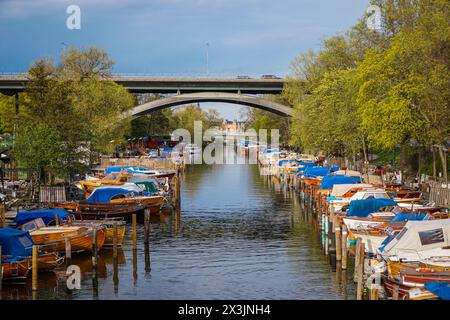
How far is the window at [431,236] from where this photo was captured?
36.6m

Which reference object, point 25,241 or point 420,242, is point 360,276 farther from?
point 25,241

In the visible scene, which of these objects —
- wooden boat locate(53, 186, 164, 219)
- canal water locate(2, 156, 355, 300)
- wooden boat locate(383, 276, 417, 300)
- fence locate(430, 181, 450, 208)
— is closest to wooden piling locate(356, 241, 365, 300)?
wooden boat locate(383, 276, 417, 300)

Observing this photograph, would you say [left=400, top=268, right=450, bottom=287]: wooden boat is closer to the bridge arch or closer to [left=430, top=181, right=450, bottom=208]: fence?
[left=430, top=181, right=450, bottom=208]: fence

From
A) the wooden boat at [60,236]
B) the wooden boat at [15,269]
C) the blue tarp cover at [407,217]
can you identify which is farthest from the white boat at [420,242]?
the wooden boat at [15,269]

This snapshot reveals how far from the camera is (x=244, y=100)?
159375mm

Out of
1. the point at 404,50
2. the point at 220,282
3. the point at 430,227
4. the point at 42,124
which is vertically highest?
the point at 404,50

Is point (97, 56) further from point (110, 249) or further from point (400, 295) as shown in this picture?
point (400, 295)

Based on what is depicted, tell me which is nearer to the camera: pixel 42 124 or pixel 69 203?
pixel 69 203

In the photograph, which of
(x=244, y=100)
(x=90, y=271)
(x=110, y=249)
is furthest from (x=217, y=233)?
(x=244, y=100)

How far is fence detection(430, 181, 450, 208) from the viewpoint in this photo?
53469mm

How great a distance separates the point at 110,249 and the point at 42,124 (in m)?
18.7

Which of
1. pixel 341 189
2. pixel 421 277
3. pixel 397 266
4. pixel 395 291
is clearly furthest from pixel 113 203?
pixel 421 277

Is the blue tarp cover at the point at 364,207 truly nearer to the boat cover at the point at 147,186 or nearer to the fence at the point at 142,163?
the boat cover at the point at 147,186

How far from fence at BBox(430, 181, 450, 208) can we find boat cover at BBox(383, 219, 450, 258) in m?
16.0
